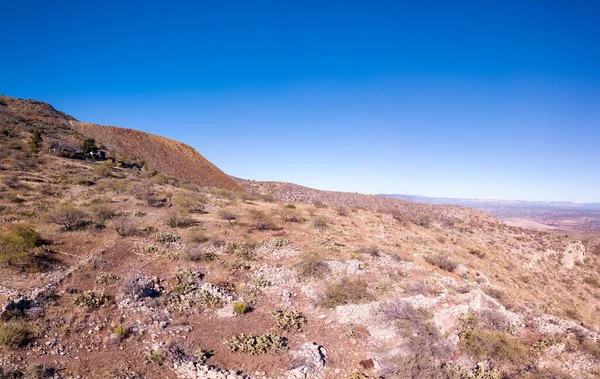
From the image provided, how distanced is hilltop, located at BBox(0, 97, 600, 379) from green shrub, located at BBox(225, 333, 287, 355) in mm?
40

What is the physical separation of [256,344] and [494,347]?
7480mm

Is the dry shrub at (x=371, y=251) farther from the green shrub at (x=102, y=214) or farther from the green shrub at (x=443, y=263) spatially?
the green shrub at (x=102, y=214)

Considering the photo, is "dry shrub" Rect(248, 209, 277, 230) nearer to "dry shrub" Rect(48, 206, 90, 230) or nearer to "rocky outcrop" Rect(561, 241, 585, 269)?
"dry shrub" Rect(48, 206, 90, 230)

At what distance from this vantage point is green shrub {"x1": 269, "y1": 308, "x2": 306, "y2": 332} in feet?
34.7

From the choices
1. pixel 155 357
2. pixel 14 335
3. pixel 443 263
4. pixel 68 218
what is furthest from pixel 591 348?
pixel 68 218

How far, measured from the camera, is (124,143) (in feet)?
139

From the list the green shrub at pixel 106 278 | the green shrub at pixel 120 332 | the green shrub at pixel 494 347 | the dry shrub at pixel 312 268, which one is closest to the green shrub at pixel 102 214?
the green shrub at pixel 106 278

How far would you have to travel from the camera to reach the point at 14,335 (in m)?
7.96

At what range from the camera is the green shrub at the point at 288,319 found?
1059cm

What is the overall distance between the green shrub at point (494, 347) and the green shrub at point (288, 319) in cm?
535

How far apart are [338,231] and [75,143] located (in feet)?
115

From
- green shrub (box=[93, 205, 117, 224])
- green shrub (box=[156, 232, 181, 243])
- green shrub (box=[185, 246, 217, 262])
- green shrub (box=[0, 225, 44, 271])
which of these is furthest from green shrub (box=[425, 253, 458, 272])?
green shrub (box=[93, 205, 117, 224])

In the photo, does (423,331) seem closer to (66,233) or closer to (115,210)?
(66,233)

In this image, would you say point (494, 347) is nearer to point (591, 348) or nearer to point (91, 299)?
point (591, 348)
